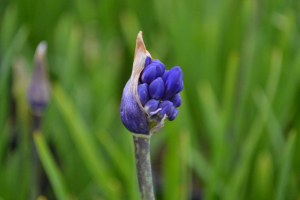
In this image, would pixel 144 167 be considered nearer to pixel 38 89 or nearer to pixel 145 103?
pixel 145 103

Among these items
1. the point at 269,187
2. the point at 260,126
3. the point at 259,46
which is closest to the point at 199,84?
the point at 259,46

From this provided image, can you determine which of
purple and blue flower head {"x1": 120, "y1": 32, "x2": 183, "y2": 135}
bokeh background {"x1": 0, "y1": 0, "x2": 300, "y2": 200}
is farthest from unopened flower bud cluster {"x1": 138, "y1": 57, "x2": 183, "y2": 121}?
bokeh background {"x1": 0, "y1": 0, "x2": 300, "y2": 200}

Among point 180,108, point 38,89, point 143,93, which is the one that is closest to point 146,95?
point 143,93

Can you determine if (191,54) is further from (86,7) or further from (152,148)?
(86,7)

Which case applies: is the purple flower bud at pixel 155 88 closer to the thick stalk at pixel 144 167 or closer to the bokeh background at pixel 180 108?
the thick stalk at pixel 144 167

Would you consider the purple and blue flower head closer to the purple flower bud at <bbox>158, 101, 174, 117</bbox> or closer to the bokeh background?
the purple flower bud at <bbox>158, 101, 174, 117</bbox>

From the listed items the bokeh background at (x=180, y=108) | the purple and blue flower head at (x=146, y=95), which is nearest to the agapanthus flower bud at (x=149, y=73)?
the purple and blue flower head at (x=146, y=95)
